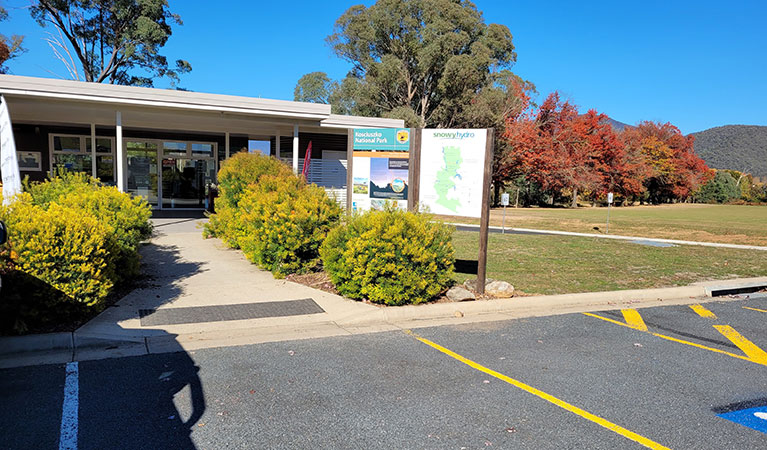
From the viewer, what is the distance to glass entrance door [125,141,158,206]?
20.2m

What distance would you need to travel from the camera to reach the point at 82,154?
19.8 m

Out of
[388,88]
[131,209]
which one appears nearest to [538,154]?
[388,88]

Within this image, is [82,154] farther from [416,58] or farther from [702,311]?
[416,58]

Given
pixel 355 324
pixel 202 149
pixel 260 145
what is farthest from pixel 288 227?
pixel 260 145

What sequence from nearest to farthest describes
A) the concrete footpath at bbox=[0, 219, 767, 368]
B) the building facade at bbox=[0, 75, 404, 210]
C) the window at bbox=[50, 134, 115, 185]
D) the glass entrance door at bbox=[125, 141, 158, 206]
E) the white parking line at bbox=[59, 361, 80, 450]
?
the white parking line at bbox=[59, 361, 80, 450]
the concrete footpath at bbox=[0, 219, 767, 368]
the building facade at bbox=[0, 75, 404, 210]
the window at bbox=[50, 134, 115, 185]
the glass entrance door at bbox=[125, 141, 158, 206]

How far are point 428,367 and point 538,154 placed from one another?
38413mm

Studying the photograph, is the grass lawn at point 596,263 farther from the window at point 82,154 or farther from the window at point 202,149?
the window at point 82,154

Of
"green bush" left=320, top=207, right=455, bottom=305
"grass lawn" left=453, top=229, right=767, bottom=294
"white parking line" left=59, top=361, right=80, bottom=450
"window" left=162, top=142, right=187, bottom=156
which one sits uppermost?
"window" left=162, top=142, right=187, bottom=156

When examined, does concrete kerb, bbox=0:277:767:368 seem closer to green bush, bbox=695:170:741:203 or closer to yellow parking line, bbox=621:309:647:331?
yellow parking line, bbox=621:309:647:331

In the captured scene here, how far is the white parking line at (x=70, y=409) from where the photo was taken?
→ 3.42 m

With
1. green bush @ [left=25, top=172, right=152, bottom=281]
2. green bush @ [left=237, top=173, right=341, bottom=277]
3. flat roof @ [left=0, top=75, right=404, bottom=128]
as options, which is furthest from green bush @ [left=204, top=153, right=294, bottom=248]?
flat roof @ [left=0, top=75, right=404, bottom=128]

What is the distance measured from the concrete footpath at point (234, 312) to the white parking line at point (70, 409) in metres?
0.45

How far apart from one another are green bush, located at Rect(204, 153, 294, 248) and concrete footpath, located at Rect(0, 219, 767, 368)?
1.43m

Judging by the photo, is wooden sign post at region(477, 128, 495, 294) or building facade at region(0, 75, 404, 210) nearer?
wooden sign post at region(477, 128, 495, 294)
